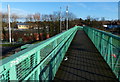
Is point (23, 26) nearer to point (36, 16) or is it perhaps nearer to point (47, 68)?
point (36, 16)

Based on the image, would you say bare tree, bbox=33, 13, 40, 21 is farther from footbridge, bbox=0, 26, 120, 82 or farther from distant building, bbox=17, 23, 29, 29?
footbridge, bbox=0, 26, 120, 82

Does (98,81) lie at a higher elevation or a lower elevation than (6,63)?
lower

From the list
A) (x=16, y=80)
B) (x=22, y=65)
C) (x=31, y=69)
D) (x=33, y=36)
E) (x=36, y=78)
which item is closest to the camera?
(x=16, y=80)

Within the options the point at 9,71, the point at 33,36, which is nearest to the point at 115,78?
the point at 9,71

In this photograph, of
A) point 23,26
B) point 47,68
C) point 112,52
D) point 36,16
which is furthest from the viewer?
point 23,26

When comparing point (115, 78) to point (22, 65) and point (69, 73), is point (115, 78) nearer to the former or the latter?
point (69, 73)

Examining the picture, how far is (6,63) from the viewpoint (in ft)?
5.17

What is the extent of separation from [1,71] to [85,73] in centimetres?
373

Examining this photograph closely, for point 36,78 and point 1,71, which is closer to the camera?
point 1,71

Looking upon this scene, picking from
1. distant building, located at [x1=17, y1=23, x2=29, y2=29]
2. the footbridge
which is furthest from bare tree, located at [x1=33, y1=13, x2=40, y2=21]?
the footbridge

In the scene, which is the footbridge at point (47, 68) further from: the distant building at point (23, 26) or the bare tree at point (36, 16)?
the distant building at point (23, 26)

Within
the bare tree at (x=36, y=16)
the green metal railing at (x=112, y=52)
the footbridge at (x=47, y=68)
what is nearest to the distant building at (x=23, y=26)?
the bare tree at (x=36, y=16)

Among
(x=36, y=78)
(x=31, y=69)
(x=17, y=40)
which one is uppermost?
(x=31, y=69)

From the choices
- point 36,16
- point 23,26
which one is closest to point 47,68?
point 36,16
